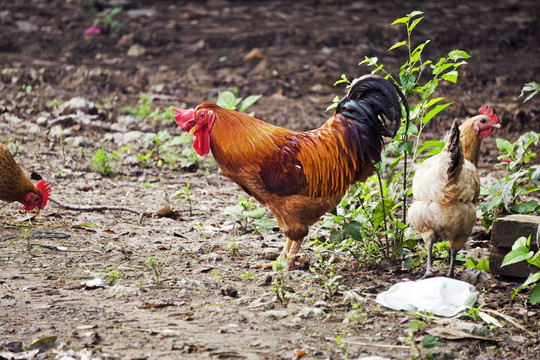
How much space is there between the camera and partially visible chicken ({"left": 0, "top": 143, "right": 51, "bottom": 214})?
17.5ft

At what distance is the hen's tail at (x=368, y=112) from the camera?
448 centimetres

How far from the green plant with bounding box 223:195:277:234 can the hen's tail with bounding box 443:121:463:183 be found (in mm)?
1558

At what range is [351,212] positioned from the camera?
462 cm

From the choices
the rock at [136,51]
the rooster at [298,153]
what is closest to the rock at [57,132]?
the rock at [136,51]

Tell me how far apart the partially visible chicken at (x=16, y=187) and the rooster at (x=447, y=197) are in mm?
3139

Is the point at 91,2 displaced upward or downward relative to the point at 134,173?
upward

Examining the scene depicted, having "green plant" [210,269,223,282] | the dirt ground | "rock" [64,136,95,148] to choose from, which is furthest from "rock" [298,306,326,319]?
"rock" [64,136,95,148]

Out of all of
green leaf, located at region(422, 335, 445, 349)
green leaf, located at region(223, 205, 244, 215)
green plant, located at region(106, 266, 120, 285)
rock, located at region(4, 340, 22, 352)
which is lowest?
green plant, located at region(106, 266, 120, 285)

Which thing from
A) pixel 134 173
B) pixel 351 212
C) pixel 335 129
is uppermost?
pixel 335 129

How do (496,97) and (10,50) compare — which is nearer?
(496,97)

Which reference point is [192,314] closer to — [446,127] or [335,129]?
[335,129]

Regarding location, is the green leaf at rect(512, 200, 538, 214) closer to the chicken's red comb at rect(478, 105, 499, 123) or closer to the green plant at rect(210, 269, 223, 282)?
the chicken's red comb at rect(478, 105, 499, 123)

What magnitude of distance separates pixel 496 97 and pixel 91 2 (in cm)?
840

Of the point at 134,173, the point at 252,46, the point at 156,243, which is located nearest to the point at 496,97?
the point at 252,46
